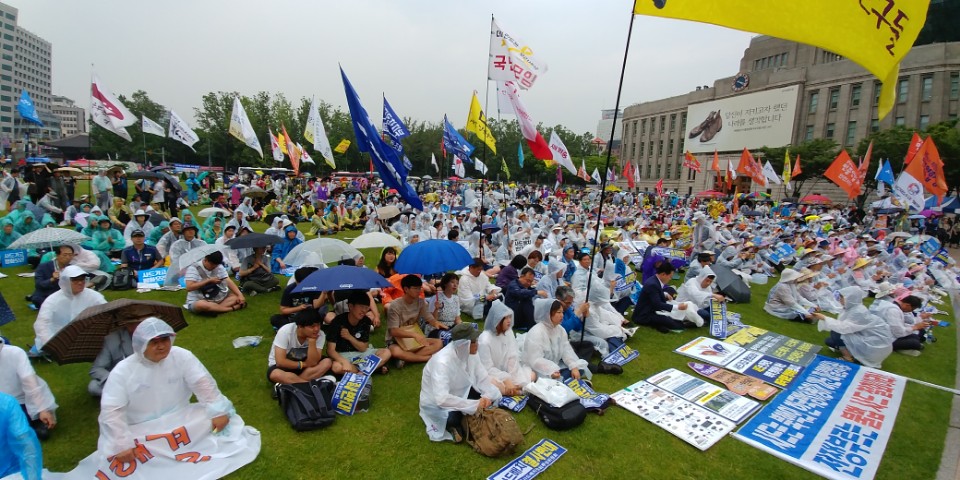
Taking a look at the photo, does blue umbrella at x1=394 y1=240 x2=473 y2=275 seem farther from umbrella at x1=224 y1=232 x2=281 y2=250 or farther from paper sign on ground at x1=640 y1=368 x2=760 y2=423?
umbrella at x1=224 y1=232 x2=281 y2=250

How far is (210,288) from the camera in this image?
7.85m

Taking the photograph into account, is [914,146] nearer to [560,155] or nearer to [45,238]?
[560,155]

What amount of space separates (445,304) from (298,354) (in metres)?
2.48

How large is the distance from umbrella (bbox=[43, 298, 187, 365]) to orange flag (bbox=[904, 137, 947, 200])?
20.8 m

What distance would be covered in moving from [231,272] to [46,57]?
148 metres

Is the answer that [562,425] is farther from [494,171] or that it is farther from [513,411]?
[494,171]

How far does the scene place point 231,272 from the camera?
10641 millimetres

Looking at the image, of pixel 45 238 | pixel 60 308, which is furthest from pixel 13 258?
pixel 60 308

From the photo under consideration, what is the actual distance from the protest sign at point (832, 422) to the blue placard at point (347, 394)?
4172 mm

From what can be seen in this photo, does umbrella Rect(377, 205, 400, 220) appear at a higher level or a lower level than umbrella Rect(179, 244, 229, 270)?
higher

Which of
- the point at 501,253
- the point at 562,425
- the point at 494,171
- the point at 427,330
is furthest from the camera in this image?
the point at 494,171

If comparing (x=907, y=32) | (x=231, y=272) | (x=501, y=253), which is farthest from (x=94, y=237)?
(x=907, y=32)

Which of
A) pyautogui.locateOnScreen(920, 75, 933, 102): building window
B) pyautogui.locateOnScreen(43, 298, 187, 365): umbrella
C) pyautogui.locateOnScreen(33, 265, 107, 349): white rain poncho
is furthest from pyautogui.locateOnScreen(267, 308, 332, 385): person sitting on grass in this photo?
pyautogui.locateOnScreen(920, 75, 933, 102): building window

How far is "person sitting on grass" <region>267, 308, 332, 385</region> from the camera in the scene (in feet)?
16.5
